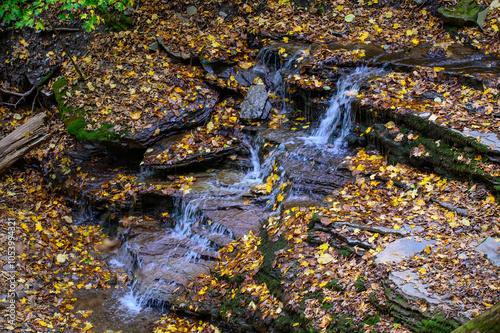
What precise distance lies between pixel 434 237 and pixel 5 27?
12.4m

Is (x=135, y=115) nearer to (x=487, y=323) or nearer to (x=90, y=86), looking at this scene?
(x=90, y=86)

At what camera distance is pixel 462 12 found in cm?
828

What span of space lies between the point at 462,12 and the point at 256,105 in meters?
5.02

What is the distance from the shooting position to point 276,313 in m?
4.61

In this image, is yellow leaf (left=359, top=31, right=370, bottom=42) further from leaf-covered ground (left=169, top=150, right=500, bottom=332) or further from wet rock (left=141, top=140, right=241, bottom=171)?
wet rock (left=141, top=140, right=241, bottom=171)

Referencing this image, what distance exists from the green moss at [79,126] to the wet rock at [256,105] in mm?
2834

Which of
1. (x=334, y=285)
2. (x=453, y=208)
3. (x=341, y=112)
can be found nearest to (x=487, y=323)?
(x=334, y=285)

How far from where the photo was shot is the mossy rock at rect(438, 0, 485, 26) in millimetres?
8117

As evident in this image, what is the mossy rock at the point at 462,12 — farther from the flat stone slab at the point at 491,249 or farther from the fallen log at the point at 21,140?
the fallen log at the point at 21,140

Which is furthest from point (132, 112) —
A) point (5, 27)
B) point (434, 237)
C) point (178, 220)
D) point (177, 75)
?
point (434, 237)

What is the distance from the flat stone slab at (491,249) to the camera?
12.0 ft

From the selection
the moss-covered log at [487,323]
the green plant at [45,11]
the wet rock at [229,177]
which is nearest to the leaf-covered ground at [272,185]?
the wet rock at [229,177]

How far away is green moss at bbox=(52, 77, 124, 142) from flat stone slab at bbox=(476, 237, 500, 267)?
7.10m

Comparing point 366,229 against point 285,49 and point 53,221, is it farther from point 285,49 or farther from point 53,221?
point 53,221
